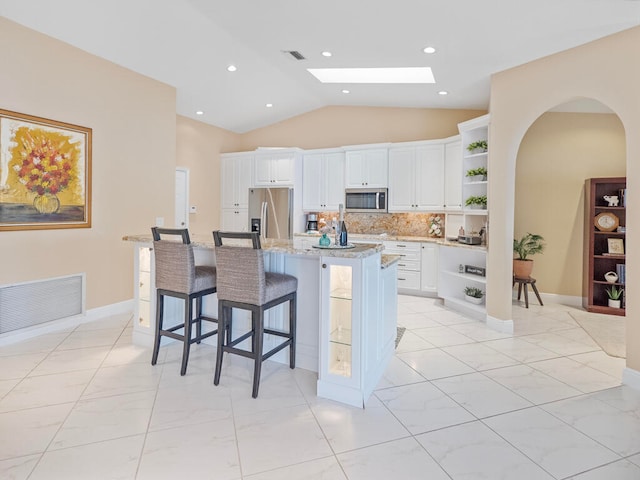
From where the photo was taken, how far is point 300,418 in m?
2.29

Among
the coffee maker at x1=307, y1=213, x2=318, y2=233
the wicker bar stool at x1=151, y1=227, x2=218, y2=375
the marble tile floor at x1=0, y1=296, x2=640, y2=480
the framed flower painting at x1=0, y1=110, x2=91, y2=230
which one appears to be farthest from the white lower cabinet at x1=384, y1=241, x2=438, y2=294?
the framed flower painting at x1=0, y1=110, x2=91, y2=230

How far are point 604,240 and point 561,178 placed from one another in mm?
1013

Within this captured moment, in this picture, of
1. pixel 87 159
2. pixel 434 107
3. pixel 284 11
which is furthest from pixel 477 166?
pixel 87 159

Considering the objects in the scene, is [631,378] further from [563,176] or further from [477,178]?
[563,176]

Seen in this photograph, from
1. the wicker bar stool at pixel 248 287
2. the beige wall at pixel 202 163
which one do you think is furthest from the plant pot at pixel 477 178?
the beige wall at pixel 202 163

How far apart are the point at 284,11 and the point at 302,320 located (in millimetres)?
2821

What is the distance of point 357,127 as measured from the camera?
664 cm

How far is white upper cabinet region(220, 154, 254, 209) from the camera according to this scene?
695cm

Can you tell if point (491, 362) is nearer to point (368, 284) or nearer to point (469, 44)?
point (368, 284)

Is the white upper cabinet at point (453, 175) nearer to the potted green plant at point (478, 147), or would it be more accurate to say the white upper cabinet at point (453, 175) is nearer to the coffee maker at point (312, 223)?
the potted green plant at point (478, 147)

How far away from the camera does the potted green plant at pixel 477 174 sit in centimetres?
467

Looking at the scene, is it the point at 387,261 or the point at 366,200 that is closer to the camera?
the point at 387,261

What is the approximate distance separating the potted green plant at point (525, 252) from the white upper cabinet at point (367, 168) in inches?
87.4

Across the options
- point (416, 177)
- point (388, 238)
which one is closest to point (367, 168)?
point (416, 177)
